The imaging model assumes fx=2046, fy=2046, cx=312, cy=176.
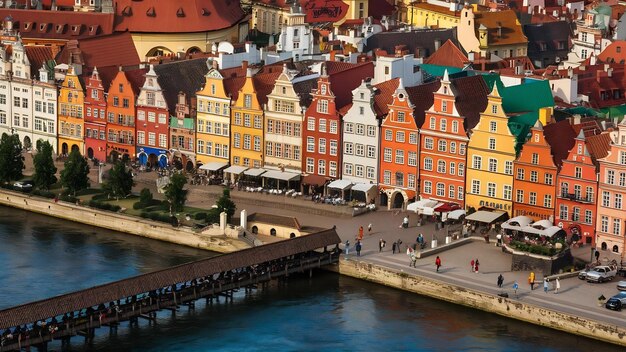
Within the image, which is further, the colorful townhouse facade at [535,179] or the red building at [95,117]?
the red building at [95,117]

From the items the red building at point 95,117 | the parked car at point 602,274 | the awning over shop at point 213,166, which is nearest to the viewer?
the parked car at point 602,274

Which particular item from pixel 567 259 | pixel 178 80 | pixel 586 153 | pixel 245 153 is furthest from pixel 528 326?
pixel 178 80

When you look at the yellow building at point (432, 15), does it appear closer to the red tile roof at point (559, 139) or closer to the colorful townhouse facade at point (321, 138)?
the colorful townhouse facade at point (321, 138)

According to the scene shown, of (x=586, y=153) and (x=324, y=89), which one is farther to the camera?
(x=324, y=89)

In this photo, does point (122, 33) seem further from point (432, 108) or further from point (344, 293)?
point (344, 293)

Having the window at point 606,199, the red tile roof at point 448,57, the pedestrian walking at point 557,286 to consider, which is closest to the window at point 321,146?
the red tile roof at point 448,57
